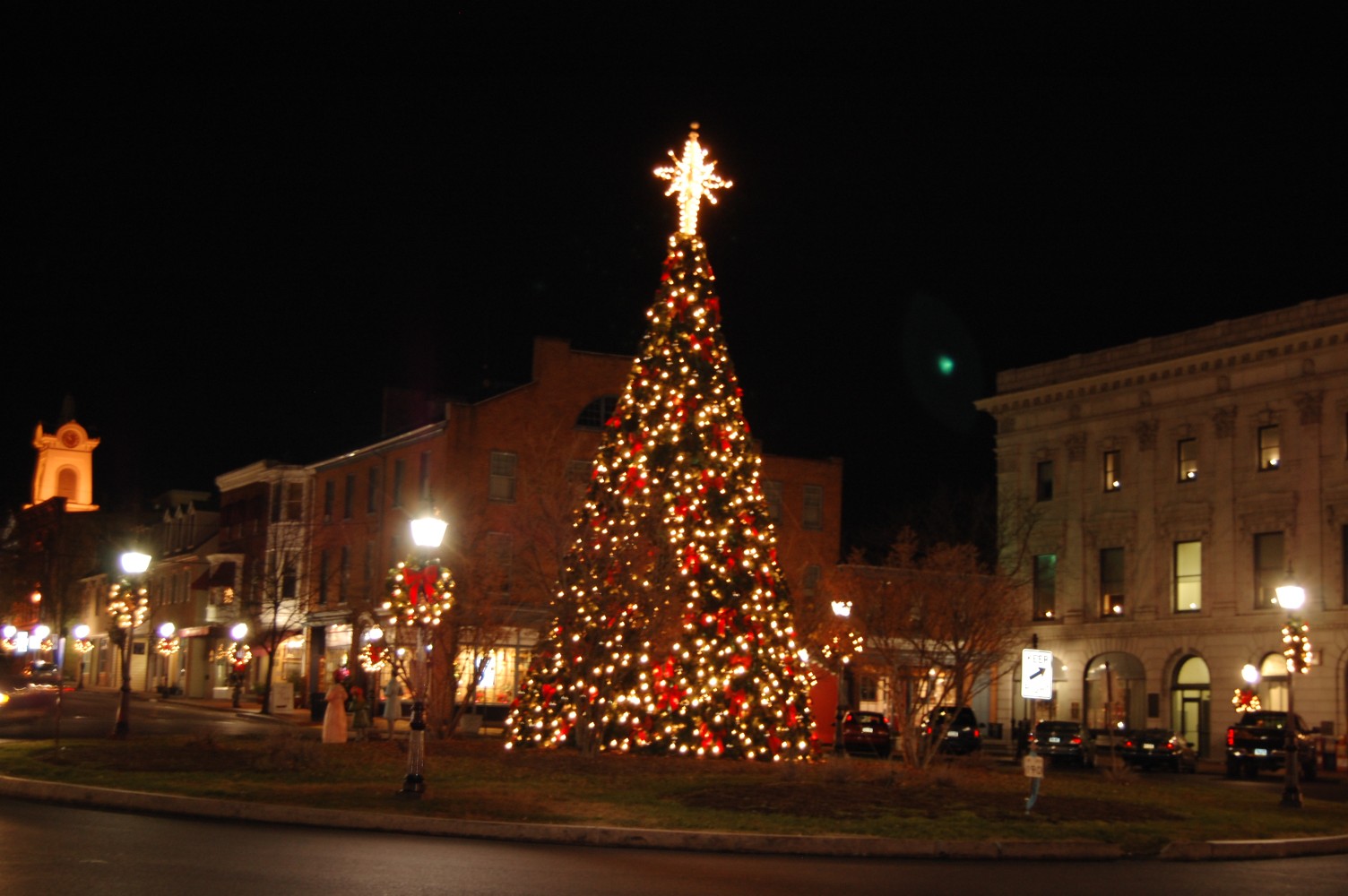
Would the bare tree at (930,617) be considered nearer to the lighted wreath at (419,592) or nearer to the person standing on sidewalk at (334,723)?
the person standing on sidewalk at (334,723)

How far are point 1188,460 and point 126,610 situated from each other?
38.0 meters

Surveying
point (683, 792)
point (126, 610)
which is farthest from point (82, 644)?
point (683, 792)

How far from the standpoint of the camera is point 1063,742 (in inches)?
1720

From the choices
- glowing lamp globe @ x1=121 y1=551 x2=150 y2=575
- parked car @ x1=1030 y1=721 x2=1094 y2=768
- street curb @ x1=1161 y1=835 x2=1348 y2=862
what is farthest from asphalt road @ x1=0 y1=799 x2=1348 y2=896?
parked car @ x1=1030 y1=721 x2=1094 y2=768

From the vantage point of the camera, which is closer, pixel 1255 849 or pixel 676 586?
pixel 1255 849

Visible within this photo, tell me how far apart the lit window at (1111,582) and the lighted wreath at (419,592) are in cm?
3965

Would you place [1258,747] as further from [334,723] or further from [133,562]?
[133,562]

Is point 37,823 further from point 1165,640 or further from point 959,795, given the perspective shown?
point 1165,640

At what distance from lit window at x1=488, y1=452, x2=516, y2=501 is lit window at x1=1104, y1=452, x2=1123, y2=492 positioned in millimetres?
23046

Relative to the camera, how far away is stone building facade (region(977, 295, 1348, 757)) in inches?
1960

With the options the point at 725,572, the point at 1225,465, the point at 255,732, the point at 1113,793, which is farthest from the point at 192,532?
the point at 1113,793

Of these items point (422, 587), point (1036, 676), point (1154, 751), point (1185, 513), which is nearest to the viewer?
point (1036, 676)

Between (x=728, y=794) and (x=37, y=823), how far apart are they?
28.9ft

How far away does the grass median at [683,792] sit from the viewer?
61.1ft
